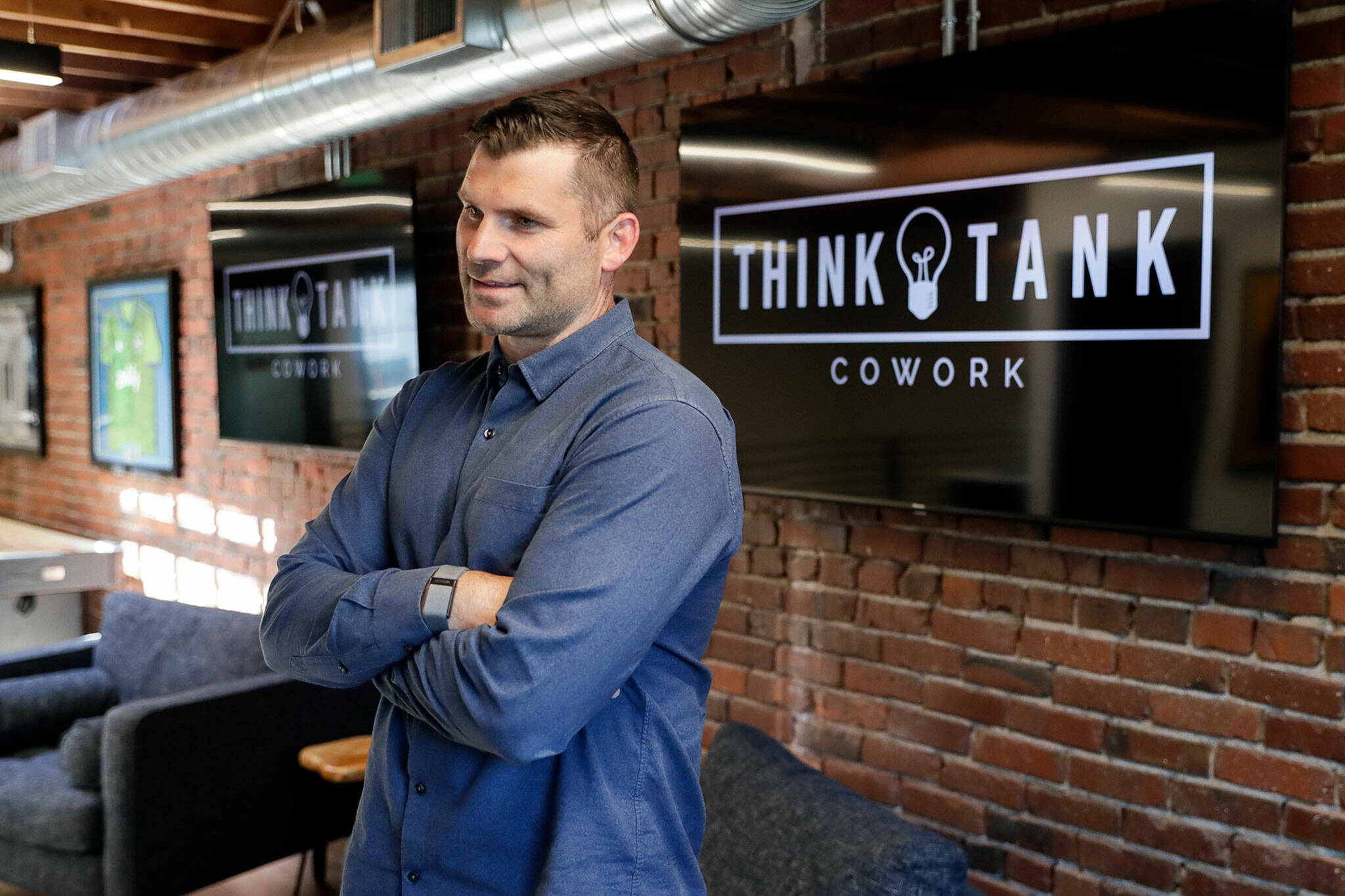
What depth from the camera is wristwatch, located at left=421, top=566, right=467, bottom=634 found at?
1358 millimetres

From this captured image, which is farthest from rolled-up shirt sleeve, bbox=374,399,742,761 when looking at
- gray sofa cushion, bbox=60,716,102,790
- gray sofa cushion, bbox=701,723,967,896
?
gray sofa cushion, bbox=60,716,102,790

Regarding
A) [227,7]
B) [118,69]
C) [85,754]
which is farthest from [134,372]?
[85,754]

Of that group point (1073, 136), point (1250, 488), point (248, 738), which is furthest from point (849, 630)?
point (248, 738)

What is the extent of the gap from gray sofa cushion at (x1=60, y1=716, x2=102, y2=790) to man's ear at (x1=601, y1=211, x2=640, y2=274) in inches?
104

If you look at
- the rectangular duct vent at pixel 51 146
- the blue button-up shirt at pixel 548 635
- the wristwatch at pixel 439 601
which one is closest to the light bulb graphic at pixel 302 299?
the rectangular duct vent at pixel 51 146

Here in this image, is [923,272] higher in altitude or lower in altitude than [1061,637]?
higher

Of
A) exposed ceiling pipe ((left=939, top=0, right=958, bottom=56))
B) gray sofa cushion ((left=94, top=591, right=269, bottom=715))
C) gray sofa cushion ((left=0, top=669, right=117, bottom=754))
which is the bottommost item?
gray sofa cushion ((left=0, top=669, right=117, bottom=754))

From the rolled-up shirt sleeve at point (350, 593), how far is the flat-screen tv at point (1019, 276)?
43.2 inches

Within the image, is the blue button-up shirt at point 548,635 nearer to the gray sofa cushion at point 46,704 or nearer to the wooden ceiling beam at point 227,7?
the wooden ceiling beam at point 227,7

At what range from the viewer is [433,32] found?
2.75 metres

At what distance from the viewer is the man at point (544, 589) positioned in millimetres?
1290

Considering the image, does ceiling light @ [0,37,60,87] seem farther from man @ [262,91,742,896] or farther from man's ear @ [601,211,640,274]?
man's ear @ [601,211,640,274]

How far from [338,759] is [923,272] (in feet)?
7.18

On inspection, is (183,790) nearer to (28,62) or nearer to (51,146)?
(28,62)
